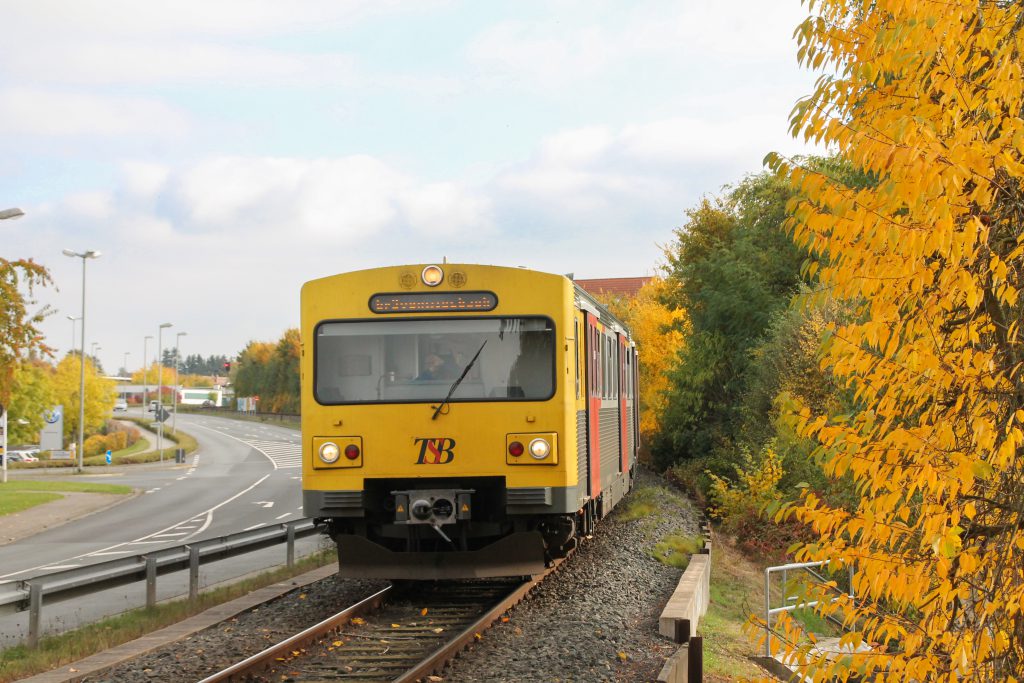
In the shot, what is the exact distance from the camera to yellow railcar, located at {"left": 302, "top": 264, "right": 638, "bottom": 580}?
10.8 meters

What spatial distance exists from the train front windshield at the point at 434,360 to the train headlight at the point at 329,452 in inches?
17.1

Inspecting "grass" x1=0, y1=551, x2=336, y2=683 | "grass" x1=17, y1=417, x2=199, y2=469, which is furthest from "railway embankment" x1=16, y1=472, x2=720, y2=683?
"grass" x1=17, y1=417, x2=199, y2=469

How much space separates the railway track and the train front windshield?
6.70 ft

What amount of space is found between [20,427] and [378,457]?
221ft

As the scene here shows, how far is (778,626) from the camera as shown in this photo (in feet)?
15.4

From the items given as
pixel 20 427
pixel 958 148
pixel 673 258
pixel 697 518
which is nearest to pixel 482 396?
pixel 958 148

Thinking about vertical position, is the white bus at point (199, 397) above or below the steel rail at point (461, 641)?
above

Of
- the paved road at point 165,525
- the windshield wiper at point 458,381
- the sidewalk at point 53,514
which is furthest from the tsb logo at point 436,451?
the sidewalk at point 53,514

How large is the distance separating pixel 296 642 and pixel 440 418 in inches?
109

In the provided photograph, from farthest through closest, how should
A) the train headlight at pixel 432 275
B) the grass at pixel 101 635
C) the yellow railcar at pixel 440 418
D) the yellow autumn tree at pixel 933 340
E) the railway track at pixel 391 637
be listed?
the train headlight at pixel 432 275 < the yellow railcar at pixel 440 418 < the grass at pixel 101 635 < the railway track at pixel 391 637 < the yellow autumn tree at pixel 933 340

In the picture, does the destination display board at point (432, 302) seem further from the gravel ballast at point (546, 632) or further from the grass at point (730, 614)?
the grass at point (730, 614)

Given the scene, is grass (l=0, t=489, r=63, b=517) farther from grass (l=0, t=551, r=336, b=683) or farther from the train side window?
the train side window

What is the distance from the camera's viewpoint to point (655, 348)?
3853cm

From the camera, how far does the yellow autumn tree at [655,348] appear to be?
35.1 meters
